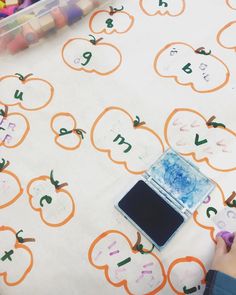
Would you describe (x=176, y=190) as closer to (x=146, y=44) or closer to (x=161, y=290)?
Answer: (x=161, y=290)

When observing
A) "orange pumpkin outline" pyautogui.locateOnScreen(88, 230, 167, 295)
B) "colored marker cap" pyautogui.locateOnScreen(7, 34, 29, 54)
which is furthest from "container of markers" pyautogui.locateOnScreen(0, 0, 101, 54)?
"orange pumpkin outline" pyautogui.locateOnScreen(88, 230, 167, 295)

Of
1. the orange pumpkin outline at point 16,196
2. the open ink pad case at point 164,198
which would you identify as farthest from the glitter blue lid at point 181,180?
the orange pumpkin outline at point 16,196

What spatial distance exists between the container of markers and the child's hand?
36 centimetres

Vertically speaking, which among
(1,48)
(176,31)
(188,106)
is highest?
(1,48)

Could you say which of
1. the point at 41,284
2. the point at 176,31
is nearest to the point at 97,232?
the point at 41,284

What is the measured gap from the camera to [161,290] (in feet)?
1.19

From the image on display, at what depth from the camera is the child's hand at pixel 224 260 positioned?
0.36 m

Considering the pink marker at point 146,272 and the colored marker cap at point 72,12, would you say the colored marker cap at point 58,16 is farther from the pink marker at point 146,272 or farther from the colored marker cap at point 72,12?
the pink marker at point 146,272

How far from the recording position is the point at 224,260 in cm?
36

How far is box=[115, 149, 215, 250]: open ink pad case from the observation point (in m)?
0.38

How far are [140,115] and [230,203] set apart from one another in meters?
0.15

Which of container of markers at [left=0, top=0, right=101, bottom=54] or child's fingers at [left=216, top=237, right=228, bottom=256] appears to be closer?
child's fingers at [left=216, top=237, right=228, bottom=256]

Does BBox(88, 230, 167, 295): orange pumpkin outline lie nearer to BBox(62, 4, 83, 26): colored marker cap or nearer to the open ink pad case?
the open ink pad case

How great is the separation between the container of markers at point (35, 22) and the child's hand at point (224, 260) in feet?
1.19
